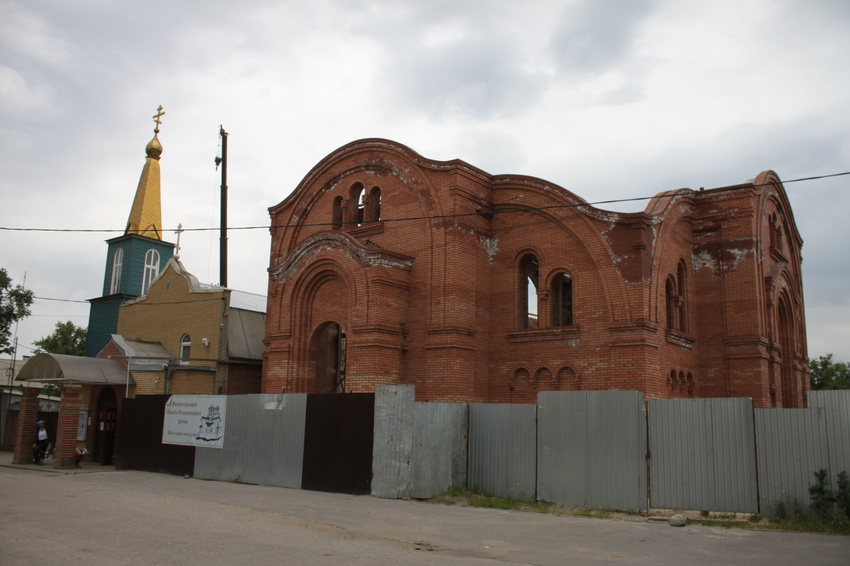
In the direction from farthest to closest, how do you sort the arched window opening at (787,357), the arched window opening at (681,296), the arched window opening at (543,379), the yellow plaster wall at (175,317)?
the yellow plaster wall at (175,317) → the arched window opening at (787,357) → the arched window opening at (681,296) → the arched window opening at (543,379)

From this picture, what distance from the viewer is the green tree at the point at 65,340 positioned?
164ft

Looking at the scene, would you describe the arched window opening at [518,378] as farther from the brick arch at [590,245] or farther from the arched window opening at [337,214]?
the arched window opening at [337,214]

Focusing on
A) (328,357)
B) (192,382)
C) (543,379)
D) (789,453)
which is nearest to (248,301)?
(192,382)

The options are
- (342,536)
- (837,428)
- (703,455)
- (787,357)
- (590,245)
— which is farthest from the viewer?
(787,357)

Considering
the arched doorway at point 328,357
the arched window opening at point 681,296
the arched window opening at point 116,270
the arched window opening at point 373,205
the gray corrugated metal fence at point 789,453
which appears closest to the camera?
the gray corrugated metal fence at point 789,453

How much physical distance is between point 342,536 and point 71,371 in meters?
14.8

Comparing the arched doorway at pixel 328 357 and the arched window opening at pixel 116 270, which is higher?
the arched window opening at pixel 116 270

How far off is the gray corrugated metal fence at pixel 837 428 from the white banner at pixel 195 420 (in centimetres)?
1305

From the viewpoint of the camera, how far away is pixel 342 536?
1004cm

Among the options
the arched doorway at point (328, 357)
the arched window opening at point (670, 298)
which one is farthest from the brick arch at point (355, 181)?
the arched window opening at point (670, 298)

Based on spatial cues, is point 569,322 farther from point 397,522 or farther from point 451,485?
point 397,522

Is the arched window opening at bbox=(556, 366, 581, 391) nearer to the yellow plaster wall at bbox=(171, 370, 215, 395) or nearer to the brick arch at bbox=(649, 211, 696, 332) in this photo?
the brick arch at bbox=(649, 211, 696, 332)

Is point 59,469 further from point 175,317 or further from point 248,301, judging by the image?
point 248,301

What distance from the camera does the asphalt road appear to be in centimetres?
850
